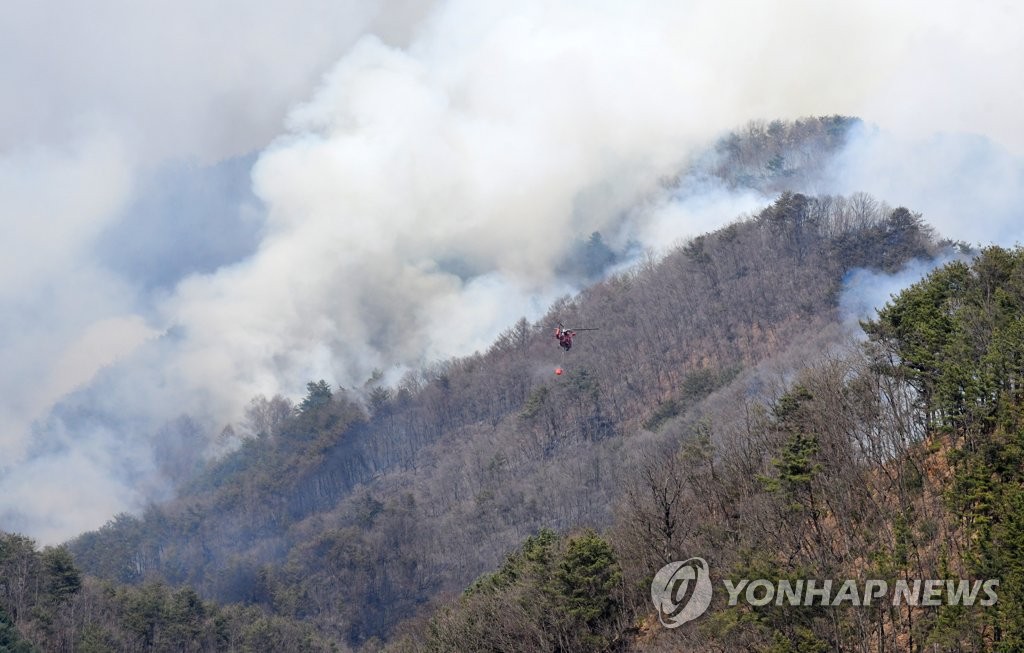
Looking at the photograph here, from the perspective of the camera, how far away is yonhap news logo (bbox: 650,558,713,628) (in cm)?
3625

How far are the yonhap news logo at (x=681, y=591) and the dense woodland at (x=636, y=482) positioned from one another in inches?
28.9

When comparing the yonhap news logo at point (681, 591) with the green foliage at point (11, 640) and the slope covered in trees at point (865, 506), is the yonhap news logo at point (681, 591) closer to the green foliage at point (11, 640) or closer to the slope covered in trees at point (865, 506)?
the slope covered in trees at point (865, 506)

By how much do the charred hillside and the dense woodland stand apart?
38 centimetres

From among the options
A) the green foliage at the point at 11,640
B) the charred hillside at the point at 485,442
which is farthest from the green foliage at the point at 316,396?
the green foliage at the point at 11,640

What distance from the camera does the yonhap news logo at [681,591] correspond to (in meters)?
36.2

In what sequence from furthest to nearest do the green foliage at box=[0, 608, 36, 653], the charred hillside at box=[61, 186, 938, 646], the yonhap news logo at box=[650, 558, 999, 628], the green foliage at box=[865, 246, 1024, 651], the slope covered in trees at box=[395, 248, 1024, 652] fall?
the charred hillside at box=[61, 186, 938, 646] < the green foliage at box=[0, 608, 36, 653] < the slope covered in trees at box=[395, 248, 1024, 652] < the yonhap news logo at box=[650, 558, 999, 628] < the green foliage at box=[865, 246, 1024, 651]

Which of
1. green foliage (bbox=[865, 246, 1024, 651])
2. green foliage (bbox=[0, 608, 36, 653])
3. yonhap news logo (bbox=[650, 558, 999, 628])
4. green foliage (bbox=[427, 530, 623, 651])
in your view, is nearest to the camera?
green foliage (bbox=[865, 246, 1024, 651])

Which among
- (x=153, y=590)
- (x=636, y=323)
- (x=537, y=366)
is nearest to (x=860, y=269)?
(x=636, y=323)

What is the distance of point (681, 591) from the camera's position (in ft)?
124

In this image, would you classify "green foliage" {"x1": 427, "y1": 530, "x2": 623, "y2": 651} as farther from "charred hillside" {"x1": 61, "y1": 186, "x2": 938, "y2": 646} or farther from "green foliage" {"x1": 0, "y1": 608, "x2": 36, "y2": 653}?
"charred hillside" {"x1": 61, "y1": 186, "x2": 938, "y2": 646}

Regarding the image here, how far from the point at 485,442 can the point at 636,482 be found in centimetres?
6359

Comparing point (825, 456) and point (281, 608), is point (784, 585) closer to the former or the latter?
point (825, 456)

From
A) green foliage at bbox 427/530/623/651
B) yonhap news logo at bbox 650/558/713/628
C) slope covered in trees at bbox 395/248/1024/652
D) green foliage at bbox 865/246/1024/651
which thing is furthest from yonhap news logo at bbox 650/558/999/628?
green foliage at bbox 427/530/623/651

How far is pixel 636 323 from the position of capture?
394 feet
